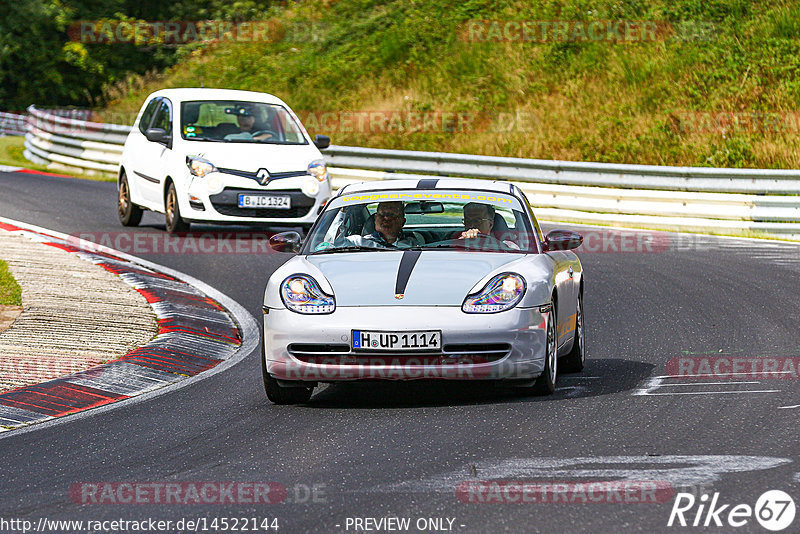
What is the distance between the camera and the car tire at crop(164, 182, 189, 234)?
54.7 feet

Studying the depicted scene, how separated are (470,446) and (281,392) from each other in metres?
1.88

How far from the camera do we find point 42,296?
12172mm

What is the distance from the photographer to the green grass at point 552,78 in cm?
2450

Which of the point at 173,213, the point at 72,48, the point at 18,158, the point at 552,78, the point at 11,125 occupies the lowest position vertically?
the point at 18,158

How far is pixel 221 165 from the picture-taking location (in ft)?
53.9

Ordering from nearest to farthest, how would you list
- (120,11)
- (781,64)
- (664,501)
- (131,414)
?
(664,501)
(131,414)
(781,64)
(120,11)

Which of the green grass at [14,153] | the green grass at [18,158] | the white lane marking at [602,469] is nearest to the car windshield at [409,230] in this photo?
the white lane marking at [602,469]

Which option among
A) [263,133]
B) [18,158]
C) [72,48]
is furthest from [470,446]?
[72,48]

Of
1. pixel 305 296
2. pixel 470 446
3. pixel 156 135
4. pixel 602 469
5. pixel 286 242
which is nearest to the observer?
pixel 602 469

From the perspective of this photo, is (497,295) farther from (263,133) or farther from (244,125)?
(244,125)

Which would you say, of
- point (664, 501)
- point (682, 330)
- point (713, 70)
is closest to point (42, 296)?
point (682, 330)

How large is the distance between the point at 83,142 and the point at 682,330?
18.6 meters

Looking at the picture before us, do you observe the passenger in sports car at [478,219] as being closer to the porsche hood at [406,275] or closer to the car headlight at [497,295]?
the porsche hood at [406,275]

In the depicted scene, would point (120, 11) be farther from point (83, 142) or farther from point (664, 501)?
point (664, 501)
